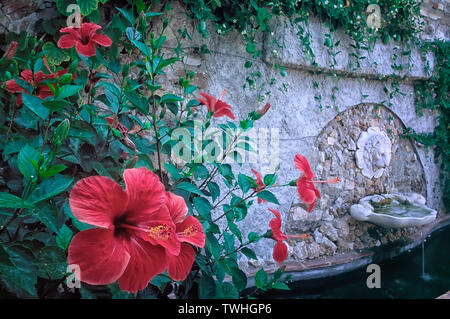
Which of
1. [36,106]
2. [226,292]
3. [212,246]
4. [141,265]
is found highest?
[36,106]

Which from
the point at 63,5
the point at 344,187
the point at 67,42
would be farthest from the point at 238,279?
the point at 344,187

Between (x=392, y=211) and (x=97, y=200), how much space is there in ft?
9.56

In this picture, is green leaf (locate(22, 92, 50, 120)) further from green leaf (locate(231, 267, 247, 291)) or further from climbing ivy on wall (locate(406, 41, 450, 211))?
climbing ivy on wall (locate(406, 41, 450, 211))

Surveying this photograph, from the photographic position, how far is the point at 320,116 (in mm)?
2578

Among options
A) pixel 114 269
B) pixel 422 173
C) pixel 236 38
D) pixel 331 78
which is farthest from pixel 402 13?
pixel 114 269

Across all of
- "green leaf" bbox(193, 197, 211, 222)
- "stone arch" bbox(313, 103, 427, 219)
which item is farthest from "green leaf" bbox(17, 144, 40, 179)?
"stone arch" bbox(313, 103, 427, 219)

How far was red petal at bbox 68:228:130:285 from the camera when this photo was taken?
441 millimetres

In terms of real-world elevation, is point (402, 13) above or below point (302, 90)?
above

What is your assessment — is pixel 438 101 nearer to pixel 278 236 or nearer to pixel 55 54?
pixel 278 236

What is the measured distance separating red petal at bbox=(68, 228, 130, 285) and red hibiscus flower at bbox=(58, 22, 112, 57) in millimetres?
644

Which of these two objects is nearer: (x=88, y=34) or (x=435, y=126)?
(x=88, y=34)

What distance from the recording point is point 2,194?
46 cm
